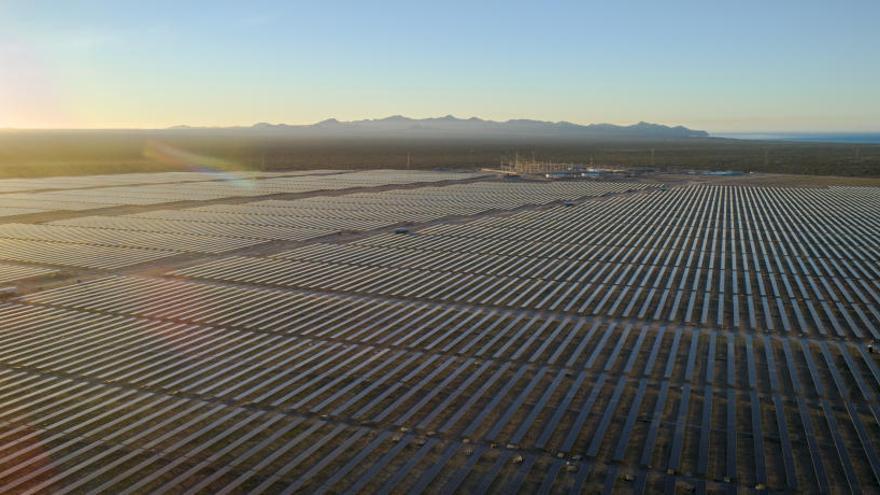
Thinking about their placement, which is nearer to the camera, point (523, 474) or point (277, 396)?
point (523, 474)

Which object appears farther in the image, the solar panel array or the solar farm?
the solar panel array

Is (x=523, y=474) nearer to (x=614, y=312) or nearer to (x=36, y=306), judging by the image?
(x=614, y=312)

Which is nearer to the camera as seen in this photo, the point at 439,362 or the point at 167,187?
the point at 439,362

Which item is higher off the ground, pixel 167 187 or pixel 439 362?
pixel 167 187

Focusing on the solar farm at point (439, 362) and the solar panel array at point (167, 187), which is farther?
the solar panel array at point (167, 187)

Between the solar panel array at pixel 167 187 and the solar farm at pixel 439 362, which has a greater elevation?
the solar panel array at pixel 167 187

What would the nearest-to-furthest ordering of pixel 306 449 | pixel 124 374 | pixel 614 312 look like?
pixel 306 449, pixel 124 374, pixel 614 312

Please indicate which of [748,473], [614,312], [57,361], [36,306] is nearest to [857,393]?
[748,473]

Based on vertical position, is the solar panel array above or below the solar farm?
above
